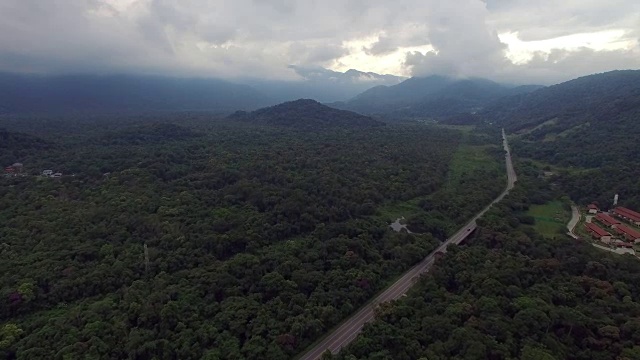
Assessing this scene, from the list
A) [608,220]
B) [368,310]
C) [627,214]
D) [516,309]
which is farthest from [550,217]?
[368,310]

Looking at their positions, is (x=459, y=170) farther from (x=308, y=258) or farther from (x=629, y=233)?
(x=308, y=258)

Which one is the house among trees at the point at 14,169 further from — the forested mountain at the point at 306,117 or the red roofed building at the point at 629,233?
the red roofed building at the point at 629,233

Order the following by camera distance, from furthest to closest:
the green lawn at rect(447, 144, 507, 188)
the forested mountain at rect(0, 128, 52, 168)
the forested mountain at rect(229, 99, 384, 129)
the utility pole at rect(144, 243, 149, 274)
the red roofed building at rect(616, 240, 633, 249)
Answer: the forested mountain at rect(229, 99, 384, 129) → the forested mountain at rect(0, 128, 52, 168) → the green lawn at rect(447, 144, 507, 188) → the red roofed building at rect(616, 240, 633, 249) → the utility pole at rect(144, 243, 149, 274)

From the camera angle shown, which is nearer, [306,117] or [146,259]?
[146,259]

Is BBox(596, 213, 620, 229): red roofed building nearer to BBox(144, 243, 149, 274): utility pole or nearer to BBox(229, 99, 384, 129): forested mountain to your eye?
BBox(144, 243, 149, 274): utility pole

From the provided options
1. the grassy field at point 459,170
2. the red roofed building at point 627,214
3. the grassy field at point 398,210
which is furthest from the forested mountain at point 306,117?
the red roofed building at point 627,214

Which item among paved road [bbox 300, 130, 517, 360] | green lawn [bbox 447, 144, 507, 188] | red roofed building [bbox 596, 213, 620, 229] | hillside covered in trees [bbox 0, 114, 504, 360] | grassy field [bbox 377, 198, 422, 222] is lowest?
green lawn [bbox 447, 144, 507, 188]

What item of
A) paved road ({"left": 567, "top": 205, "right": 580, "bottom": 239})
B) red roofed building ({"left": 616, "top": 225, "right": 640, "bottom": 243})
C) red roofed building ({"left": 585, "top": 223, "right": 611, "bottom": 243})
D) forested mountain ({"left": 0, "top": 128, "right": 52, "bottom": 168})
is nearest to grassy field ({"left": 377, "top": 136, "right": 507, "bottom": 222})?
paved road ({"left": 567, "top": 205, "right": 580, "bottom": 239})

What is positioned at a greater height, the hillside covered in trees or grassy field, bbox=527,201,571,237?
the hillside covered in trees
